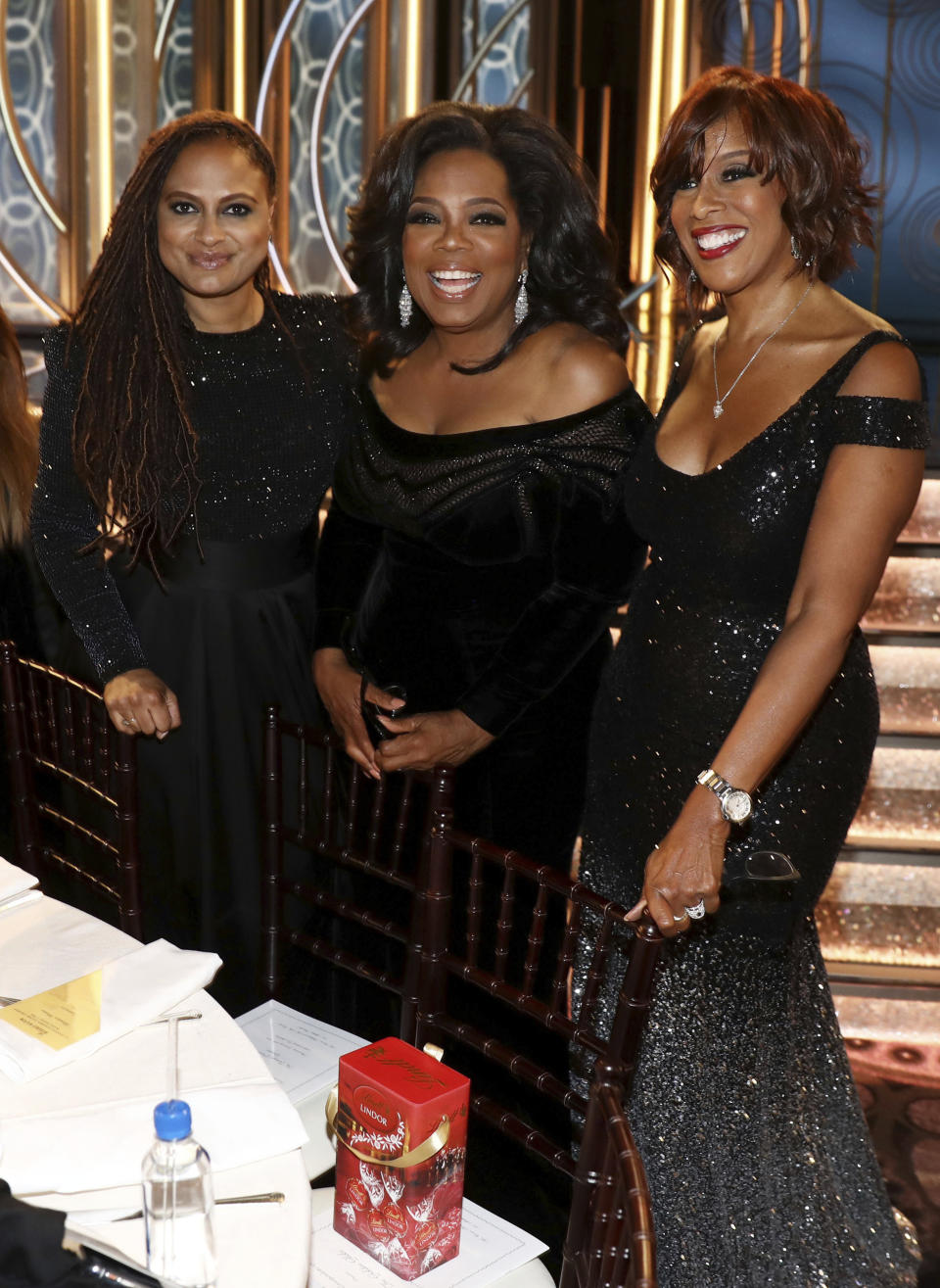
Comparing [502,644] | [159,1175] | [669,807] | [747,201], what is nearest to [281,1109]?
[159,1175]

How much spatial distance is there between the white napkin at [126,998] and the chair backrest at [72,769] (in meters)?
0.47

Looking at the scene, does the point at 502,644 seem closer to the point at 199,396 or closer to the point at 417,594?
the point at 417,594

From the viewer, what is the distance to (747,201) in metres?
1.63

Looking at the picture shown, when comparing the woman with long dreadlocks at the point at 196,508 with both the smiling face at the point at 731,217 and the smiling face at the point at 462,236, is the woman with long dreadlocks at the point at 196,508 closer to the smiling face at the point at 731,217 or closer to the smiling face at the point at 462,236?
the smiling face at the point at 462,236

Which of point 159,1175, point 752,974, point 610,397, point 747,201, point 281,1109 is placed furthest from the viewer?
point 610,397

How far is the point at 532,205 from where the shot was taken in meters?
1.99

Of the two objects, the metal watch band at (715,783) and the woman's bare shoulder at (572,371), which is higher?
the woman's bare shoulder at (572,371)

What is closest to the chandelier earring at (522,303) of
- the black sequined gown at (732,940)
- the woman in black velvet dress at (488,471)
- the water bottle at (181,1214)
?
the woman in black velvet dress at (488,471)

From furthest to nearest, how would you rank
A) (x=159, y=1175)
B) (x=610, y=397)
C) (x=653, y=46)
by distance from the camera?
(x=653, y=46), (x=610, y=397), (x=159, y=1175)

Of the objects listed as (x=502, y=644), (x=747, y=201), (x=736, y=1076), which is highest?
(x=747, y=201)

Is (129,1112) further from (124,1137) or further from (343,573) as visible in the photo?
(343,573)

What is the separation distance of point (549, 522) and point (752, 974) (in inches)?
27.2

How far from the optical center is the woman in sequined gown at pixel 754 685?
5.03 ft

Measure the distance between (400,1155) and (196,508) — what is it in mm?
1222
